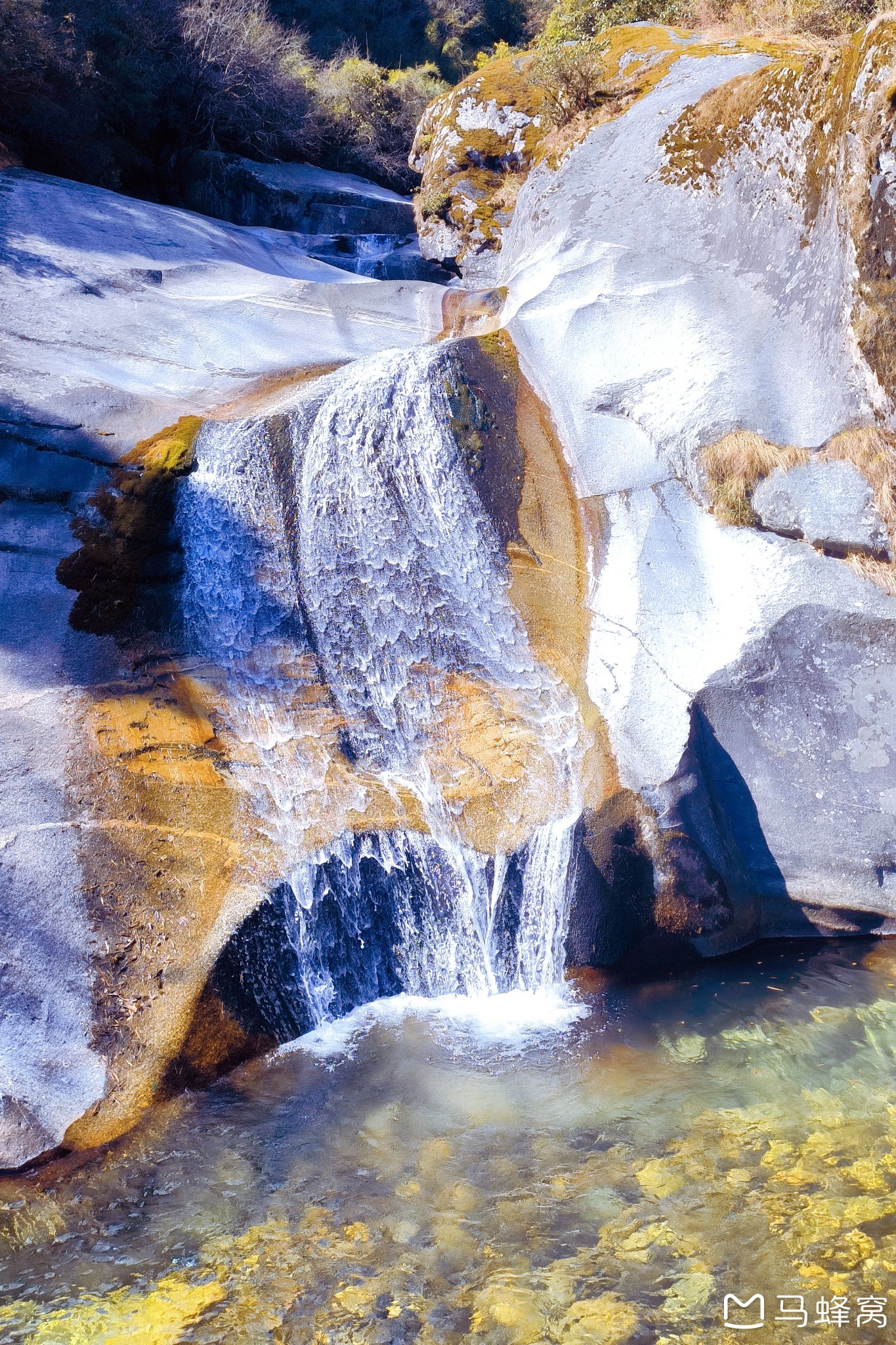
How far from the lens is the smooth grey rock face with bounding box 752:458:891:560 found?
6.85 meters

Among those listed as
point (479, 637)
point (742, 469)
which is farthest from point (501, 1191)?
point (742, 469)

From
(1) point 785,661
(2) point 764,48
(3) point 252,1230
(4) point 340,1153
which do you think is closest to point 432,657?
(1) point 785,661

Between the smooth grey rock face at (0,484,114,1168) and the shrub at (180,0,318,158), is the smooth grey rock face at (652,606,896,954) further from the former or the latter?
the shrub at (180,0,318,158)

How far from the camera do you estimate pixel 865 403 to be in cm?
→ 712

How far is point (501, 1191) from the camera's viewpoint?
446 centimetres

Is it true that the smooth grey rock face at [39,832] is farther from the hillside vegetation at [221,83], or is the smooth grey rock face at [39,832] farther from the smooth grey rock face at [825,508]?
the hillside vegetation at [221,83]

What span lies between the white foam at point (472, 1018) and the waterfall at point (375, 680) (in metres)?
0.10

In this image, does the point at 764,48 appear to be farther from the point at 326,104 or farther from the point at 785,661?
the point at 326,104

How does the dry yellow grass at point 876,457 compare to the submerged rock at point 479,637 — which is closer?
the submerged rock at point 479,637

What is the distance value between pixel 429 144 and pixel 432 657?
12162 millimetres

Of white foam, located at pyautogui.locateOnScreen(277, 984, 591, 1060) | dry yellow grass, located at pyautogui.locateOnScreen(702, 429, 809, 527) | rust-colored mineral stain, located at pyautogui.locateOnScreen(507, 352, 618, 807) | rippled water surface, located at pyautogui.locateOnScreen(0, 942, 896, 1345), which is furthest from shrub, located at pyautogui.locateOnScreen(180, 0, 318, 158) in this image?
rippled water surface, located at pyautogui.locateOnScreen(0, 942, 896, 1345)

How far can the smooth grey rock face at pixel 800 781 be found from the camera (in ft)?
22.0

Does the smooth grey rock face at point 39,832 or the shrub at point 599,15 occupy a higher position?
the shrub at point 599,15

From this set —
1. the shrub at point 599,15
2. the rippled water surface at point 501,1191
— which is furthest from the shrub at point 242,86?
the rippled water surface at point 501,1191
